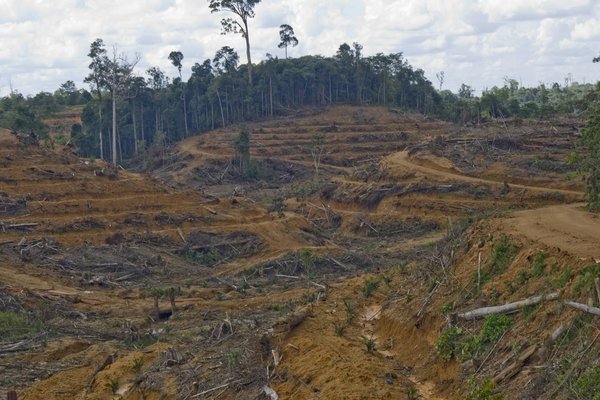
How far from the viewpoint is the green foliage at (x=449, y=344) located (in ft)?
50.0

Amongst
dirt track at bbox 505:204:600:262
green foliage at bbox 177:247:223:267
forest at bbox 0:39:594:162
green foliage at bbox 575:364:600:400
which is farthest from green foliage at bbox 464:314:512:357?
forest at bbox 0:39:594:162

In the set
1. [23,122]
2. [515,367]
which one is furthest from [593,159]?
[23,122]

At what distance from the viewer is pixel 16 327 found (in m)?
24.1

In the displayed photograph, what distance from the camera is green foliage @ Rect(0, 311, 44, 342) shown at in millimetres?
23312

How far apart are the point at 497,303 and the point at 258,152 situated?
4890 centimetres

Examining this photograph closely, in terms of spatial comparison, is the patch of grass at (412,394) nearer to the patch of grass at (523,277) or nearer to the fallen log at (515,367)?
the fallen log at (515,367)

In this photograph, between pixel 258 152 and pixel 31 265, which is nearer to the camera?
pixel 31 265

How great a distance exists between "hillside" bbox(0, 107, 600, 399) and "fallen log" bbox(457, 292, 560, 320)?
0.14m

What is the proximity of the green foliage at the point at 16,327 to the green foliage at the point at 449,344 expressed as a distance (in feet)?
40.6

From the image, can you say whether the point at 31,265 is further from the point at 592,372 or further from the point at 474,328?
the point at 592,372

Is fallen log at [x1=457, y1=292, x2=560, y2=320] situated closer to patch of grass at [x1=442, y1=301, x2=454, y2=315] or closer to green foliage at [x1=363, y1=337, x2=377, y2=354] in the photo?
patch of grass at [x1=442, y1=301, x2=454, y2=315]

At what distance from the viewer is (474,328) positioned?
51.1ft

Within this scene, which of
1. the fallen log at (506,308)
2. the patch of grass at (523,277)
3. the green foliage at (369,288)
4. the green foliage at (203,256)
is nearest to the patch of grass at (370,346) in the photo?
the fallen log at (506,308)

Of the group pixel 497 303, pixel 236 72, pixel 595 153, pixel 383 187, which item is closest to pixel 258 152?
pixel 236 72
